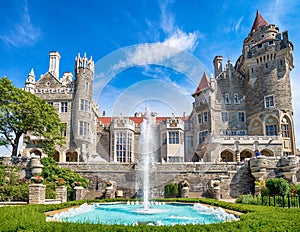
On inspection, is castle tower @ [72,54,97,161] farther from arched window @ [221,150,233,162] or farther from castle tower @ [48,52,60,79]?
arched window @ [221,150,233,162]

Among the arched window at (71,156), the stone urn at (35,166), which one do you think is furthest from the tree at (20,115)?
the arched window at (71,156)

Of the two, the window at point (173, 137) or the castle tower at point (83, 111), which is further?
the window at point (173, 137)

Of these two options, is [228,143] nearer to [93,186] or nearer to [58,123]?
[93,186]

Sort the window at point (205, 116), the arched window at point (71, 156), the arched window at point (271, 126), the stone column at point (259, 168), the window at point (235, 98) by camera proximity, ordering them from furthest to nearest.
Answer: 1. the window at point (235, 98)
2. the window at point (205, 116)
3. the arched window at point (71, 156)
4. the arched window at point (271, 126)
5. the stone column at point (259, 168)

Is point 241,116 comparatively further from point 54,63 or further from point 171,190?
point 54,63

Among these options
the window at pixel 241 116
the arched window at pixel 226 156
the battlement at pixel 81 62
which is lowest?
the arched window at pixel 226 156

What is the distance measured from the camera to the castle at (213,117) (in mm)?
29312

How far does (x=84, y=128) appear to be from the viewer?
2981cm

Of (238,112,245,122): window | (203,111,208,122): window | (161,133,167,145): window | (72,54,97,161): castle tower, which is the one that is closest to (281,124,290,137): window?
(238,112,245,122): window

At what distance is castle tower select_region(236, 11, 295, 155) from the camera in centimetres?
2992

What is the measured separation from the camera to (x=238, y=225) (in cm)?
614

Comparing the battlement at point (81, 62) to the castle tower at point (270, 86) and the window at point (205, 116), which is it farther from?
the castle tower at point (270, 86)

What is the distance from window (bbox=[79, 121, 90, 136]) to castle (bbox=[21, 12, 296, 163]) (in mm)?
112

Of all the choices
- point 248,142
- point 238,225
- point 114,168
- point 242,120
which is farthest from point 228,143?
point 238,225
